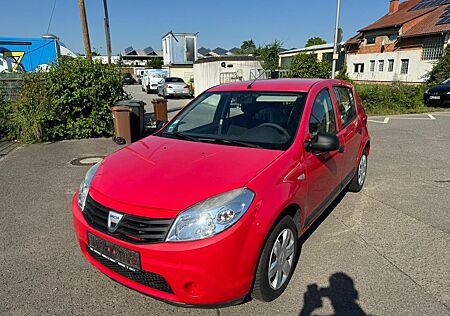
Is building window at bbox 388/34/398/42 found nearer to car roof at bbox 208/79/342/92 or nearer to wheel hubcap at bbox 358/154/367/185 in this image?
wheel hubcap at bbox 358/154/367/185

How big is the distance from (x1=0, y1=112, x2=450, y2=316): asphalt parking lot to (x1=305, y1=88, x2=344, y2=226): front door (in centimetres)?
49

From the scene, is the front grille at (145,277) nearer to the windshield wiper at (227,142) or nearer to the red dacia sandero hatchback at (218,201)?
the red dacia sandero hatchback at (218,201)

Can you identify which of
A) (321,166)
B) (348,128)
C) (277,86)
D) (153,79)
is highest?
(153,79)

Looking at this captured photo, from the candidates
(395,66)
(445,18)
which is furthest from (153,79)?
(445,18)

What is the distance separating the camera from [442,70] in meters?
23.3

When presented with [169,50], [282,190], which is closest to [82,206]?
[282,190]

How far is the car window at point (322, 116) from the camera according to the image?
3.04m

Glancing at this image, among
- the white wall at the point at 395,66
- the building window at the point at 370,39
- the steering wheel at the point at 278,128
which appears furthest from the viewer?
the building window at the point at 370,39

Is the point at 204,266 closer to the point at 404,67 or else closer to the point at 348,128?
the point at 348,128

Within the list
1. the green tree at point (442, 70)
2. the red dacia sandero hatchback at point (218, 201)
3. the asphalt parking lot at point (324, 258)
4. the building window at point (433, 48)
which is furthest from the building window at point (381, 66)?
the red dacia sandero hatchback at point (218, 201)

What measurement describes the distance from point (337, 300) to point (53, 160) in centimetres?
621

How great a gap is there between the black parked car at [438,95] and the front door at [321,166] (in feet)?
46.7

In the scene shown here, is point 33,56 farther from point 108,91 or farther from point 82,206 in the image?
point 82,206

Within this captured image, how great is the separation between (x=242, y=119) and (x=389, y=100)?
13378mm
